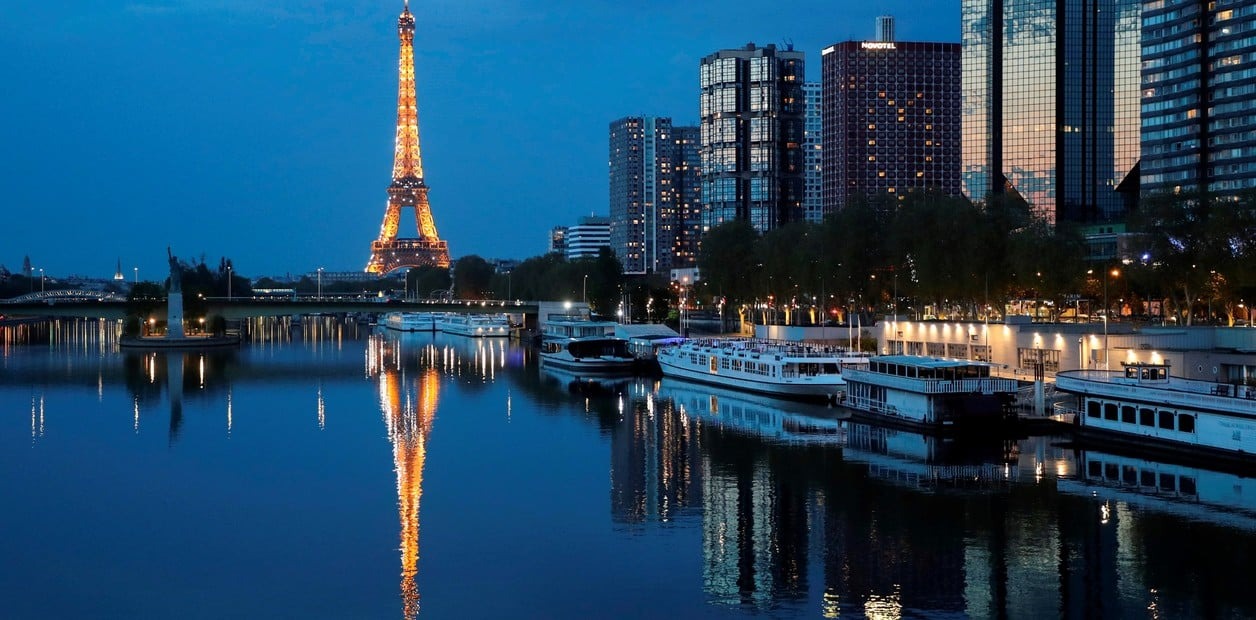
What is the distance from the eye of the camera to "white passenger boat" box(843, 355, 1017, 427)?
46719mm

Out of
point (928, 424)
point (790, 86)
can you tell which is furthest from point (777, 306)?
point (790, 86)

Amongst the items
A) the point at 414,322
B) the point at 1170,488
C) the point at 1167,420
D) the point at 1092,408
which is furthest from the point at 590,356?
the point at 414,322

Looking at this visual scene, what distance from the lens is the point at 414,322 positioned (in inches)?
5969

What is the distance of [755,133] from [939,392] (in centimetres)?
13882

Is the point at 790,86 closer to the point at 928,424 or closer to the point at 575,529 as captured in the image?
the point at 928,424

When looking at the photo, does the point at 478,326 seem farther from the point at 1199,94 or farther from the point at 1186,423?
the point at 1186,423

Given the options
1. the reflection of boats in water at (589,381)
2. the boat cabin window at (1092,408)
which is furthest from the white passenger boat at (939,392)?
the reflection of boats in water at (589,381)

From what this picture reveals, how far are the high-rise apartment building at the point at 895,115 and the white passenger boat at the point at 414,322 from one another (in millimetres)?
71539

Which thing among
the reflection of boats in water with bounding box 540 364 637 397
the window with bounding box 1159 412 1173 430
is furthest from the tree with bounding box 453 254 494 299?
the window with bounding box 1159 412 1173 430

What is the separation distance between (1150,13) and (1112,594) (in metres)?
125

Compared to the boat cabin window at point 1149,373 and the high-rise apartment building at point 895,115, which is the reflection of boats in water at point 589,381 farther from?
the high-rise apartment building at point 895,115

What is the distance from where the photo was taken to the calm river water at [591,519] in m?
26.8

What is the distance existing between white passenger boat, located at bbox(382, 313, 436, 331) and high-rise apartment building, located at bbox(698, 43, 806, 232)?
44997 millimetres

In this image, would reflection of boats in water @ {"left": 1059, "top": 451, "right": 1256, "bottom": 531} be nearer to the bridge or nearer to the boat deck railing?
the boat deck railing
